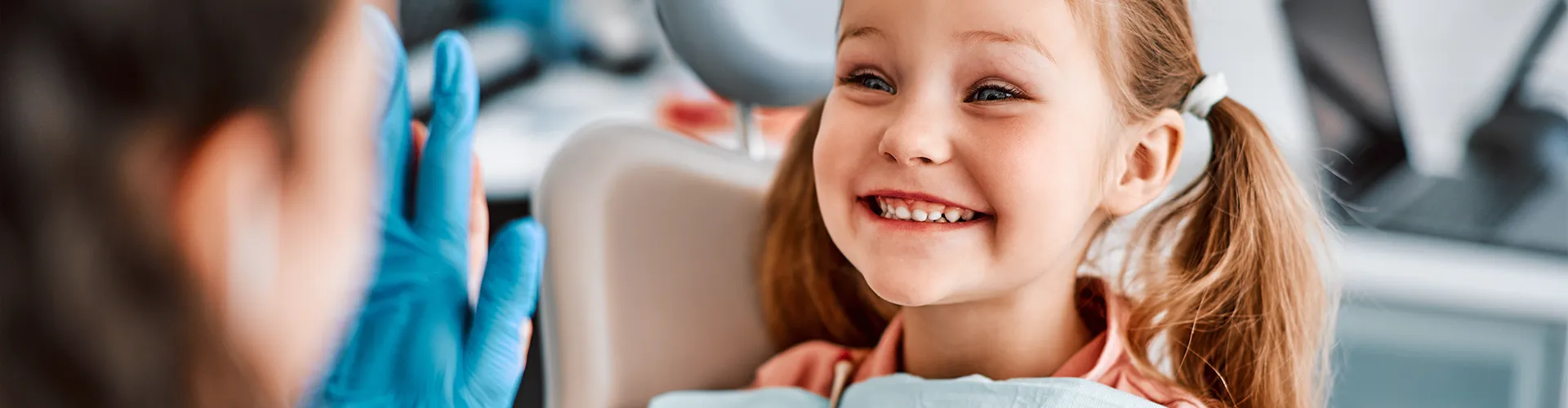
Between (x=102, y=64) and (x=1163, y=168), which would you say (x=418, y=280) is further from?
(x=1163, y=168)

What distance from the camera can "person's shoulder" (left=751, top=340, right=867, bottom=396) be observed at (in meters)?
0.96

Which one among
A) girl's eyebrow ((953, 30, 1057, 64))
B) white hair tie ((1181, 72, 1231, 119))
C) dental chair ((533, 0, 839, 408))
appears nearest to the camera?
girl's eyebrow ((953, 30, 1057, 64))

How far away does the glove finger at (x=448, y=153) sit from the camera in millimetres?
790

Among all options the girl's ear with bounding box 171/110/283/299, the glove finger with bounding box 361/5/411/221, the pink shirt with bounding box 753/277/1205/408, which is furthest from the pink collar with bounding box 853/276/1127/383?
the girl's ear with bounding box 171/110/283/299

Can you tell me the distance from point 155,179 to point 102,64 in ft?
0.18

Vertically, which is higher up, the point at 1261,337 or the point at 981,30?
the point at 981,30

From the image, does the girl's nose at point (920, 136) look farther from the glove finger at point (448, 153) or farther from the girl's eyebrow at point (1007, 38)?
the glove finger at point (448, 153)

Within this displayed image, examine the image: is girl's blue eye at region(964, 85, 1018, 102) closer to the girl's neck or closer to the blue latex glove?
the girl's neck

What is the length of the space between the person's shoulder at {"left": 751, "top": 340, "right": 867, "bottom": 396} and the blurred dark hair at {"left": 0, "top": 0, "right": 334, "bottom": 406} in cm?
51

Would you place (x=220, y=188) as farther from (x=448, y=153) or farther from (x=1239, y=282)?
(x=1239, y=282)

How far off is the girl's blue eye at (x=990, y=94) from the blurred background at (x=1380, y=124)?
0.83ft

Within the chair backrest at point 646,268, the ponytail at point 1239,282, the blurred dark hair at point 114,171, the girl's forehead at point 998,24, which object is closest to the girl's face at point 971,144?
the girl's forehead at point 998,24

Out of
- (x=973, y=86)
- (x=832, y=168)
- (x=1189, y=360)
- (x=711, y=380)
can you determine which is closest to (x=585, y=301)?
(x=711, y=380)

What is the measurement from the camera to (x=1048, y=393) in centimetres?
76
